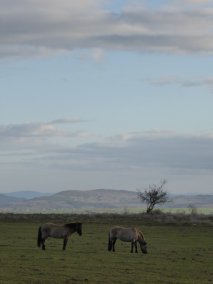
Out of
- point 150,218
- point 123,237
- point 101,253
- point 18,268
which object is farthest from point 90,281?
point 150,218

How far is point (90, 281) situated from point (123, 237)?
12.8 m

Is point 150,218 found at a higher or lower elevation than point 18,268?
higher

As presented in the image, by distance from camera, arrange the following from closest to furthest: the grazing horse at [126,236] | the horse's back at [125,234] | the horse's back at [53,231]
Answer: the horse's back at [53,231]
the grazing horse at [126,236]
the horse's back at [125,234]

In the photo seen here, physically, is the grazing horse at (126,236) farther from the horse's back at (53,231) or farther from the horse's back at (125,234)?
the horse's back at (53,231)

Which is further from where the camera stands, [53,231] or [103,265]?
[53,231]

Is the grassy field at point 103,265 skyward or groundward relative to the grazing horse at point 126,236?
groundward

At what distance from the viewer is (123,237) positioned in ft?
110

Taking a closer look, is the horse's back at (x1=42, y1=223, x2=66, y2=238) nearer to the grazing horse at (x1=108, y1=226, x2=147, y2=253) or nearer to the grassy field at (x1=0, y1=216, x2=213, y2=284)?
the grassy field at (x1=0, y1=216, x2=213, y2=284)

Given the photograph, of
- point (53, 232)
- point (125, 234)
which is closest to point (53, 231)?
point (53, 232)

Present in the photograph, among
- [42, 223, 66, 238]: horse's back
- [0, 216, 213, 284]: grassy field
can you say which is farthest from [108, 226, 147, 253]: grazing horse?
[42, 223, 66, 238]: horse's back

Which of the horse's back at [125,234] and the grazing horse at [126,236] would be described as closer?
the grazing horse at [126,236]

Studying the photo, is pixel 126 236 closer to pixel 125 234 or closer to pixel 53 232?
pixel 125 234

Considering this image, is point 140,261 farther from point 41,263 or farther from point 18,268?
point 18,268

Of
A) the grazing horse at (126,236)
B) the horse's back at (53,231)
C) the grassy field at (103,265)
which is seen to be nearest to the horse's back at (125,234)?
the grazing horse at (126,236)
